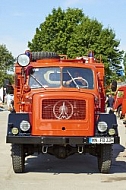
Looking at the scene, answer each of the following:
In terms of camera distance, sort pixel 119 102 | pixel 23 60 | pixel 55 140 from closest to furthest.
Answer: pixel 55 140 < pixel 23 60 < pixel 119 102

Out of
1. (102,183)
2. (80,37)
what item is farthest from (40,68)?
(80,37)

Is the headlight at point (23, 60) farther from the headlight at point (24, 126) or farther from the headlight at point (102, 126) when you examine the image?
the headlight at point (102, 126)

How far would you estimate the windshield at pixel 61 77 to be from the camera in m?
10.8

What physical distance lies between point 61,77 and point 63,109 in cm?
134

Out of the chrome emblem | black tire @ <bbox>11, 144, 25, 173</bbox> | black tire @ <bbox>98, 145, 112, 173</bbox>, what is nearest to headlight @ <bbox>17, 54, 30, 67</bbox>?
the chrome emblem

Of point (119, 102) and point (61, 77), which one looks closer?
point (61, 77)

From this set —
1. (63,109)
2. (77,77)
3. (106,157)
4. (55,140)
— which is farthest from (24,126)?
(77,77)

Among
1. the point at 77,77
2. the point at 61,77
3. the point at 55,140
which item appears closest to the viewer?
the point at 55,140

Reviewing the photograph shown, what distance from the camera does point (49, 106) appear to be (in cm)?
980

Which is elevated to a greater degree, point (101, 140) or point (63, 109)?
point (63, 109)

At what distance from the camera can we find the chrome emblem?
9781 millimetres

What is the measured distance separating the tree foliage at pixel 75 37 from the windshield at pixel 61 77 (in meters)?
44.5

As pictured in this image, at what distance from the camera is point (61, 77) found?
10.9m

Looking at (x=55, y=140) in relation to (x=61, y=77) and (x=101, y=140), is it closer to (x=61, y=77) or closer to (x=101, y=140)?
(x=101, y=140)
